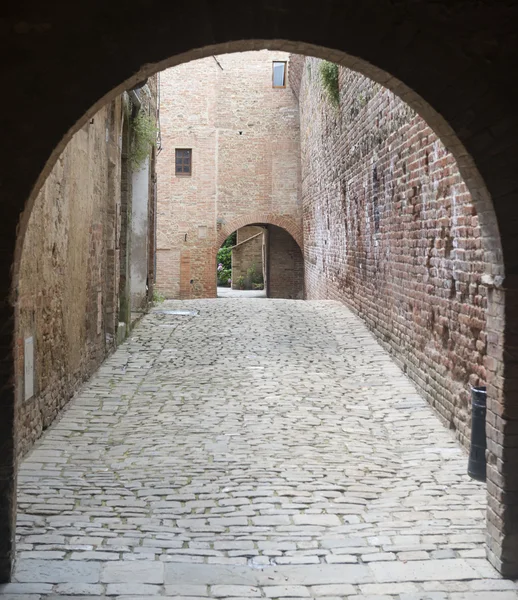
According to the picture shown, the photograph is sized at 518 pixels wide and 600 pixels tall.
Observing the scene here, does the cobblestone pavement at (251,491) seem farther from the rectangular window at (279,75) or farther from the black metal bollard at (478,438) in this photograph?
the rectangular window at (279,75)

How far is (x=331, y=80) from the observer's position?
47.3ft

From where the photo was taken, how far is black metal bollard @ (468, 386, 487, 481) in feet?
18.8

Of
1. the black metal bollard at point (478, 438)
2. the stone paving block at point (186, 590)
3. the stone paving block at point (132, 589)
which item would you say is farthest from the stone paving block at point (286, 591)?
the black metal bollard at point (478, 438)

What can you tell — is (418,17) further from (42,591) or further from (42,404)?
(42,404)

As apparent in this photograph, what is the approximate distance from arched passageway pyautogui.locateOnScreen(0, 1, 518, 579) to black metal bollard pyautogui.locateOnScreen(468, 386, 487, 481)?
1575mm

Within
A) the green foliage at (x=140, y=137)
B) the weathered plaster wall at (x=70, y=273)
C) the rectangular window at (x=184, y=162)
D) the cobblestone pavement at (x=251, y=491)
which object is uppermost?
the rectangular window at (x=184, y=162)

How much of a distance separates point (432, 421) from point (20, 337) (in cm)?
400

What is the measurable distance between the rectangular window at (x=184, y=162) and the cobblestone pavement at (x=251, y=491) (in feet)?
49.6

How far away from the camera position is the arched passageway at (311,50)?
3.93m

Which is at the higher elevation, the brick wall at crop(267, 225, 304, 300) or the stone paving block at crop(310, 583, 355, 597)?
the brick wall at crop(267, 225, 304, 300)

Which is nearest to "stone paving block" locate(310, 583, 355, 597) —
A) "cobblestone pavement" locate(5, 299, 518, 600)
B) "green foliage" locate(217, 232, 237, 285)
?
"cobblestone pavement" locate(5, 299, 518, 600)

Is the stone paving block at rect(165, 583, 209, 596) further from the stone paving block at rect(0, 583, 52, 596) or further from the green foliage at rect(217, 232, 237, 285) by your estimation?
the green foliage at rect(217, 232, 237, 285)

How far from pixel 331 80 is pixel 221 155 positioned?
10076 mm

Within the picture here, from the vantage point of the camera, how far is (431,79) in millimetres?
4035
